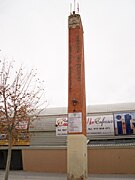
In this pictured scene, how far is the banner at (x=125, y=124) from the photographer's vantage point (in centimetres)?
2736

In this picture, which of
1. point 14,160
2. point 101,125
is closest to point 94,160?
point 101,125

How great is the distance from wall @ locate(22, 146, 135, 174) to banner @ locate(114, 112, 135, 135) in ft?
10.6

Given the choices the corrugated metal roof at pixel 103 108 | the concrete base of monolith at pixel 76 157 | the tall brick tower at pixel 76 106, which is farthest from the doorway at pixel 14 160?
the concrete base of monolith at pixel 76 157

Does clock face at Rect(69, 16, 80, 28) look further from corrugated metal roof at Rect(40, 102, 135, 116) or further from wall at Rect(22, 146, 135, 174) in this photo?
corrugated metal roof at Rect(40, 102, 135, 116)

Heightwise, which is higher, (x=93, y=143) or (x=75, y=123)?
(x=75, y=123)

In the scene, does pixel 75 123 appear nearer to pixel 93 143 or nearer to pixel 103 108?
pixel 93 143

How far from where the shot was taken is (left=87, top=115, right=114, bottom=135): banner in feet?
91.8

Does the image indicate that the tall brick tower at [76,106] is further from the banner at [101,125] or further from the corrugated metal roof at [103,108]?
the corrugated metal roof at [103,108]

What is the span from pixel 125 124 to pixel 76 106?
39.2 feet

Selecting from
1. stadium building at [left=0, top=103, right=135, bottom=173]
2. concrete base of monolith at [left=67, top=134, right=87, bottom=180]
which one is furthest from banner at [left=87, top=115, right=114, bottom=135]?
concrete base of monolith at [left=67, top=134, right=87, bottom=180]

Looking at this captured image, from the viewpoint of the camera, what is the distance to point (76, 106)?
17.1m

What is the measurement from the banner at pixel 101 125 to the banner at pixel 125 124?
1.98 ft

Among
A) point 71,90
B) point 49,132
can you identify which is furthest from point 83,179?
point 49,132

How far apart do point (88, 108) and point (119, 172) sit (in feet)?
28.9
